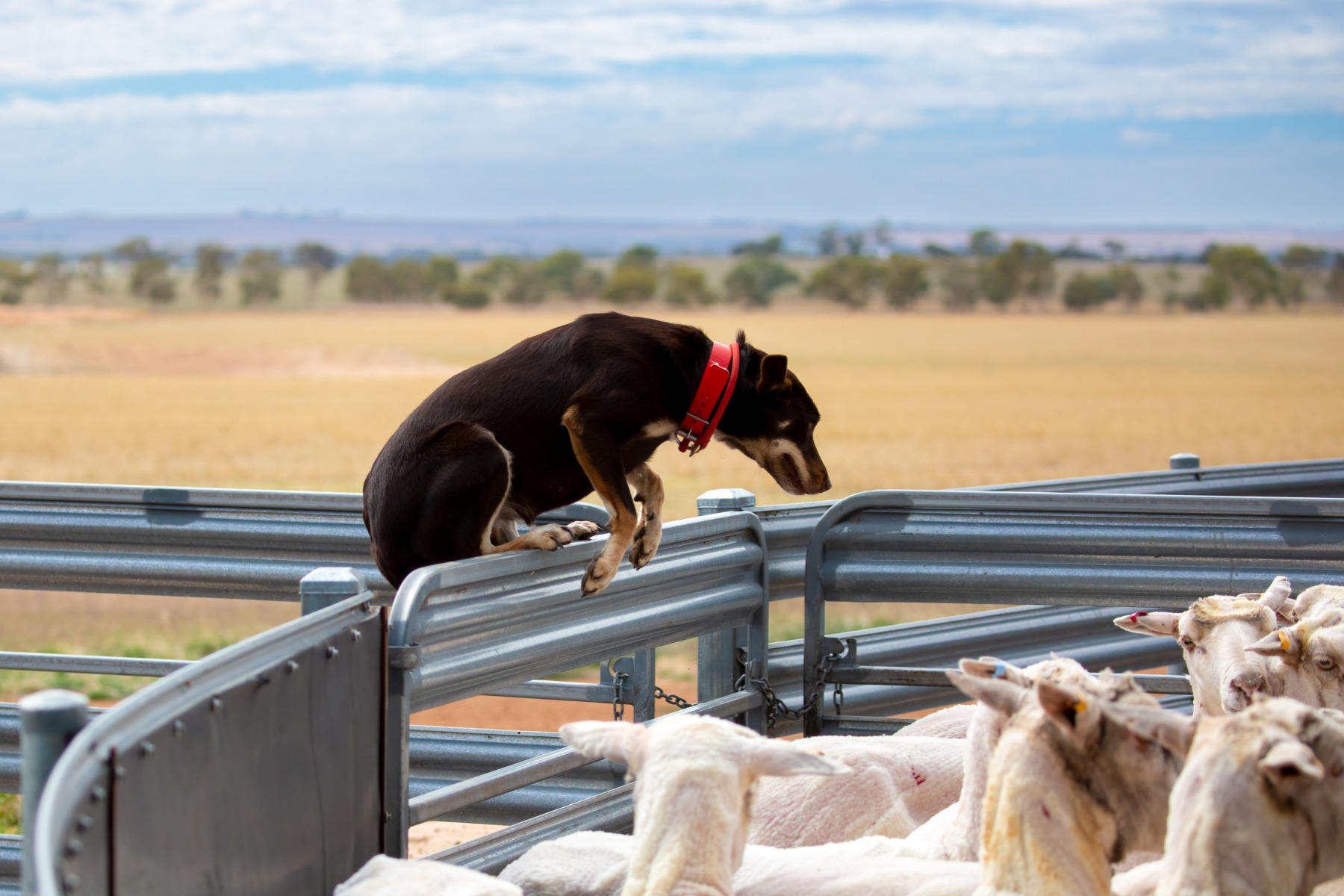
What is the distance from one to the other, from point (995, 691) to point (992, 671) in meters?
0.29

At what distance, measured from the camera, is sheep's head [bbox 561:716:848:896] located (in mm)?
2596

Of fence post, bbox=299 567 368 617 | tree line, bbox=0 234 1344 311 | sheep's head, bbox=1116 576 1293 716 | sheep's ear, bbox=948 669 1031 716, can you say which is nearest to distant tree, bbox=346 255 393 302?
tree line, bbox=0 234 1344 311

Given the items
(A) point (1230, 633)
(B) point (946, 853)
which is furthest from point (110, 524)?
(A) point (1230, 633)

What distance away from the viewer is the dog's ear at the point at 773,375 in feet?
14.1

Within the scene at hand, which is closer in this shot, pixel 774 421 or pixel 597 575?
pixel 597 575

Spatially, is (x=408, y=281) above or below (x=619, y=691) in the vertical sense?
above

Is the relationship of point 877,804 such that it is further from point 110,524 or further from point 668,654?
point 668,654

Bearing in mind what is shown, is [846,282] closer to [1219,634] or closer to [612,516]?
[612,516]

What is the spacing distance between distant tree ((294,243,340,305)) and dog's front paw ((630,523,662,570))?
10622cm

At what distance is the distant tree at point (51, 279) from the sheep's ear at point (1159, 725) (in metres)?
100

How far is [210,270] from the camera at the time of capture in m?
A: 102

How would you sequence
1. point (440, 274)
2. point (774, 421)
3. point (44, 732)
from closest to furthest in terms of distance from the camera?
point (44, 732), point (774, 421), point (440, 274)

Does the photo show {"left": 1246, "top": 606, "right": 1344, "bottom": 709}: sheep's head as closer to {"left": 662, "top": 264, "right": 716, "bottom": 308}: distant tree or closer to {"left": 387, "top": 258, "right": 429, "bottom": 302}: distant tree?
{"left": 662, "top": 264, "right": 716, "bottom": 308}: distant tree

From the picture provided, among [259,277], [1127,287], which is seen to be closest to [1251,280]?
[1127,287]
